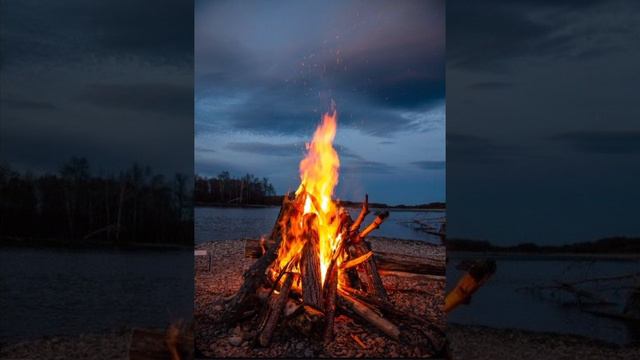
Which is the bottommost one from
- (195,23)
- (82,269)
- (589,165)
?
(82,269)

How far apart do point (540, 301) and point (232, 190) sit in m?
3.93

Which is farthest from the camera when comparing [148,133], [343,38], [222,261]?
[222,261]

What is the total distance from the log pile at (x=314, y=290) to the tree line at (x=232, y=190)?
416 mm

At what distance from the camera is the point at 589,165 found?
277 inches

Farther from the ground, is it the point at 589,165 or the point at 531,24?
the point at 531,24

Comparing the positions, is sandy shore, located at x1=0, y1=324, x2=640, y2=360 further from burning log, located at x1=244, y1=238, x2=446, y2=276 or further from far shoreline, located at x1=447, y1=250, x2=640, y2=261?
far shoreline, located at x1=447, y1=250, x2=640, y2=261

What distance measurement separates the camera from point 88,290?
288 inches

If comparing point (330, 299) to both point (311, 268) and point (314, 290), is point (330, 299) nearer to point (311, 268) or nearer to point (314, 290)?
point (314, 290)

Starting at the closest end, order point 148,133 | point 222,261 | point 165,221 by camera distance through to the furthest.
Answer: point 148,133 → point 222,261 → point 165,221

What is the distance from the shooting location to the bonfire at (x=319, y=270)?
4883mm

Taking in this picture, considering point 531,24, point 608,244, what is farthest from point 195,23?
point 608,244

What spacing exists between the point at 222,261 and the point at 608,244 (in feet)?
14.2

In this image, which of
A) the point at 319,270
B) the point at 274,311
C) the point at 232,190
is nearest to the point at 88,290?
the point at 232,190

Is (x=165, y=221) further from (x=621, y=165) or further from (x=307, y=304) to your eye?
(x=621, y=165)
